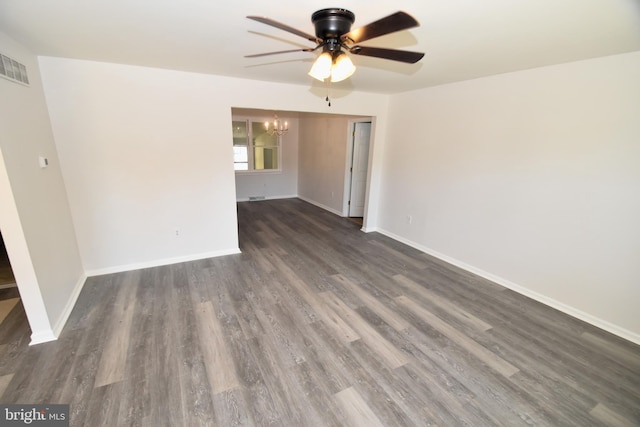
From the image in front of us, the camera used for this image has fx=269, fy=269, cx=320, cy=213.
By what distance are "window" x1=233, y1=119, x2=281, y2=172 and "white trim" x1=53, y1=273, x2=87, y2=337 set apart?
465 cm

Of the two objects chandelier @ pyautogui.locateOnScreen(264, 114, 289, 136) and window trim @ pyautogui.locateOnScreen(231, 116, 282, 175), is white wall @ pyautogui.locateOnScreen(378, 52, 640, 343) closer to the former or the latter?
chandelier @ pyautogui.locateOnScreen(264, 114, 289, 136)

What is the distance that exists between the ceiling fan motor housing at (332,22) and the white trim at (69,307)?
3.17m

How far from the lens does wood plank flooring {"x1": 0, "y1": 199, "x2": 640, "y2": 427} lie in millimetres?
1739

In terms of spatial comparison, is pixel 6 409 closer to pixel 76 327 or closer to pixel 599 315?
pixel 76 327

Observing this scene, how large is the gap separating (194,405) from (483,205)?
367cm

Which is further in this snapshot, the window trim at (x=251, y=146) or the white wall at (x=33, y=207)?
the window trim at (x=251, y=146)

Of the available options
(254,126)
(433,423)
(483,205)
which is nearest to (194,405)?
(433,423)

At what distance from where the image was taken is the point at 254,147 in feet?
24.3

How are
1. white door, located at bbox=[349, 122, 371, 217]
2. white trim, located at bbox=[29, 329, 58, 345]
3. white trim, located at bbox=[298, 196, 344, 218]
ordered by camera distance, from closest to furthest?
white trim, located at bbox=[29, 329, 58, 345]
white door, located at bbox=[349, 122, 371, 217]
white trim, located at bbox=[298, 196, 344, 218]

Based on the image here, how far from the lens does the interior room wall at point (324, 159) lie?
605 cm

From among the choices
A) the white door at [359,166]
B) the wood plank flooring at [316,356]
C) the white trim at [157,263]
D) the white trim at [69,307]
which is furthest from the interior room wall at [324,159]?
the white trim at [69,307]

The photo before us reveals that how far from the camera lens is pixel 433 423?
1.67 m

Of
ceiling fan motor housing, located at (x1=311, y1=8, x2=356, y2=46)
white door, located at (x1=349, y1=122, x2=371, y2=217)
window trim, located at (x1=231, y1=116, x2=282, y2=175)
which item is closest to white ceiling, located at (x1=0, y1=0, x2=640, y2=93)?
ceiling fan motor housing, located at (x1=311, y1=8, x2=356, y2=46)

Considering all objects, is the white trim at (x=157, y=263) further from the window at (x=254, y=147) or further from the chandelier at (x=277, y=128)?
the chandelier at (x=277, y=128)
